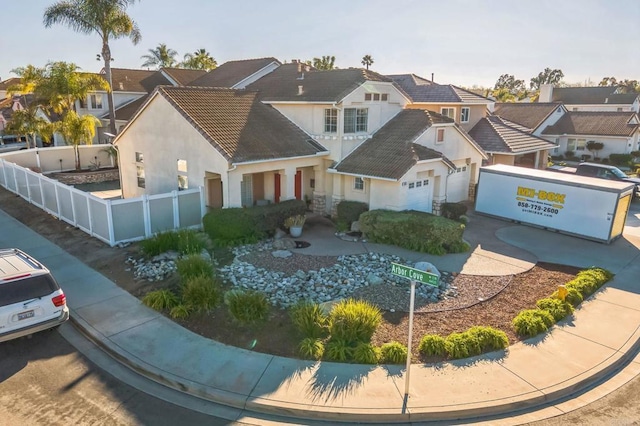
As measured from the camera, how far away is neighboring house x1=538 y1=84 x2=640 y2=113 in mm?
57062

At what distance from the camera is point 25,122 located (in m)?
30.8

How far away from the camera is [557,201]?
64.1 ft

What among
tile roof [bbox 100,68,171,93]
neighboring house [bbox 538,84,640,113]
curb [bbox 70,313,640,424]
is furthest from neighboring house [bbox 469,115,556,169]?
neighboring house [bbox 538,84,640,113]

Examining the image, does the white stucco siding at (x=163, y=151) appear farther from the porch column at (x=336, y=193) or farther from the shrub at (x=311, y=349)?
the shrub at (x=311, y=349)

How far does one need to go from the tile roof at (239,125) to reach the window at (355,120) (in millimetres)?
1560

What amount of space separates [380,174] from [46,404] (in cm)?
1377

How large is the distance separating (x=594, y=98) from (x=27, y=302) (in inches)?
2703

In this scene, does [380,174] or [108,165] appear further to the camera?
[108,165]

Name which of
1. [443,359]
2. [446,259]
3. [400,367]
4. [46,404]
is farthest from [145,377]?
[446,259]

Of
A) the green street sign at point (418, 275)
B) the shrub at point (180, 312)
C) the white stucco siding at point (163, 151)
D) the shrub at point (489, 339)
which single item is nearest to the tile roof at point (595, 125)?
the white stucco siding at point (163, 151)

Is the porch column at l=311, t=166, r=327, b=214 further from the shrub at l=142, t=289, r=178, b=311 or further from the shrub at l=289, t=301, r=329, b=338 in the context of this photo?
the shrub at l=289, t=301, r=329, b=338

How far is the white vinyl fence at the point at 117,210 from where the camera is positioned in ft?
52.7

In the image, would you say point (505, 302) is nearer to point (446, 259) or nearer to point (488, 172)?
point (446, 259)

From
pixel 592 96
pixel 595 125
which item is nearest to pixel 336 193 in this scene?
pixel 595 125
